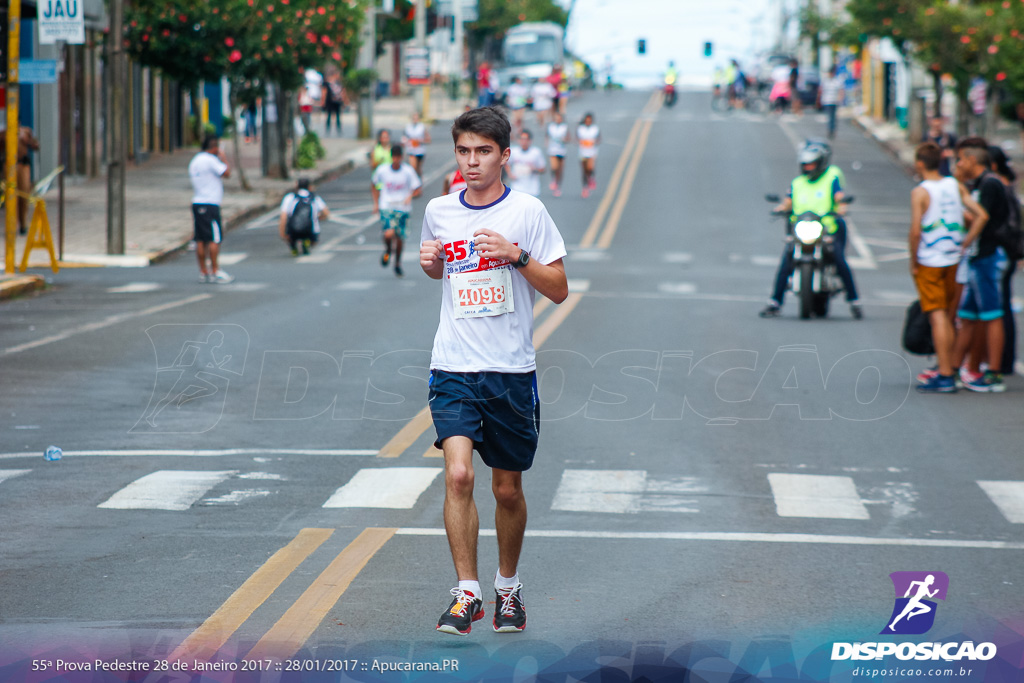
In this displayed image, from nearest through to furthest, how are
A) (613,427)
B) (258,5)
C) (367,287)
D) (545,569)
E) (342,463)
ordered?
(545,569) → (342,463) → (613,427) → (367,287) → (258,5)

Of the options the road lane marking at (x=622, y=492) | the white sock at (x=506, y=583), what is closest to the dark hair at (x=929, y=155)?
the road lane marking at (x=622, y=492)

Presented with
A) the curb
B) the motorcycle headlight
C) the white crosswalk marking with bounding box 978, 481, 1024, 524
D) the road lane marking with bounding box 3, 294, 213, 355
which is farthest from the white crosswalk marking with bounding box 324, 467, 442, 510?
the curb

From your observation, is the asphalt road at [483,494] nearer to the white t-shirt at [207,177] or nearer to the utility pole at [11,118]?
the white t-shirt at [207,177]

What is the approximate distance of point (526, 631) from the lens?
5.98 meters

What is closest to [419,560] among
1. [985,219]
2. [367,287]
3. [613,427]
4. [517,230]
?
[517,230]

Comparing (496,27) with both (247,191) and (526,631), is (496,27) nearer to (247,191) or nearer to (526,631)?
(247,191)

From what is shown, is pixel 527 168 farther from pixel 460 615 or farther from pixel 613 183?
pixel 460 615

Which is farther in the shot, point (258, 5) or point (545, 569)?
point (258, 5)

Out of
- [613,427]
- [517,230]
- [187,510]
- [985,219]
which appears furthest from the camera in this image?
[985,219]

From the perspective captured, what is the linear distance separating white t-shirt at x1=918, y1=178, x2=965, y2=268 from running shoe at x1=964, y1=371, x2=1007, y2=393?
3.80 feet

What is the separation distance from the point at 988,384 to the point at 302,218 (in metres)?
14.1

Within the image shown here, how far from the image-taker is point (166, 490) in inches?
336

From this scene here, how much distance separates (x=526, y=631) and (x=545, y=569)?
1.00m

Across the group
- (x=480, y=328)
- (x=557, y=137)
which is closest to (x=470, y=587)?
(x=480, y=328)
